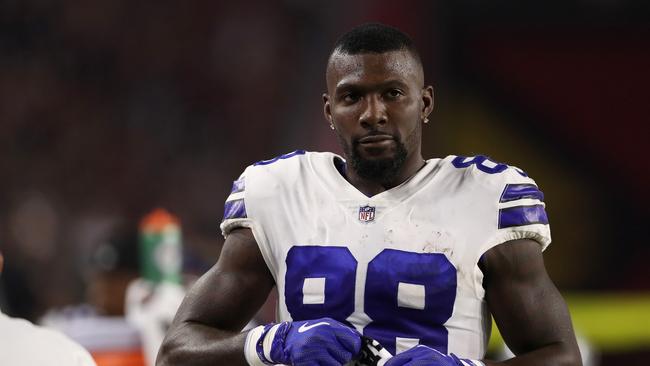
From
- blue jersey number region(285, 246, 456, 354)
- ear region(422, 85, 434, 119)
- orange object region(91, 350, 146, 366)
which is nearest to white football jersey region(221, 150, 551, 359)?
blue jersey number region(285, 246, 456, 354)

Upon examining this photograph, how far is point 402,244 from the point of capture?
221 cm

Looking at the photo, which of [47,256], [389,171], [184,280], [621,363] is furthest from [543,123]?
[389,171]

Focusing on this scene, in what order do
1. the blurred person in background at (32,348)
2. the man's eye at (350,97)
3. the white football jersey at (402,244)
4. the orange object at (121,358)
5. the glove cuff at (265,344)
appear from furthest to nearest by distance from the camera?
the orange object at (121,358) < the man's eye at (350,97) < the white football jersey at (402,244) < the glove cuff at (265,344) < the blurred person in background at (32,348)

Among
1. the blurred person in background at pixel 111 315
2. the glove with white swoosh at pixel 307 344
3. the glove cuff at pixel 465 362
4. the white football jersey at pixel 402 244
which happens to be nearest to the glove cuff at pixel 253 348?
the glove with white swoosh at pixel 307 344

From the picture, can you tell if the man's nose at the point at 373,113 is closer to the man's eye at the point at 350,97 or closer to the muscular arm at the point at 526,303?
the man's eye at the point at 350,97

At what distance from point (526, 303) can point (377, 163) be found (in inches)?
16.1

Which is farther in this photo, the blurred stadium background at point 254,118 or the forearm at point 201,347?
the blurred stadium background at point 254,118

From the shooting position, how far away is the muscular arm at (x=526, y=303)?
214 cm

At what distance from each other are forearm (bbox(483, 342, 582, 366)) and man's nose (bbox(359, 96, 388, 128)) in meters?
0.51

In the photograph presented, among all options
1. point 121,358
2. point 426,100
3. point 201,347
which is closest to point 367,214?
point 426,100

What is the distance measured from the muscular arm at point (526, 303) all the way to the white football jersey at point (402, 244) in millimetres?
26

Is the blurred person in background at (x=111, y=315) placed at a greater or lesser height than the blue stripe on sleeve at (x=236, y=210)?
lesser

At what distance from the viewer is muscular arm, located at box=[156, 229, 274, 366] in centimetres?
223

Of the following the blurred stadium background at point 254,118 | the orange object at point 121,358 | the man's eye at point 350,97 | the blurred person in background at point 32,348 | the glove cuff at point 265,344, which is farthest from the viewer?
the blurred stadium background at point 254,118
